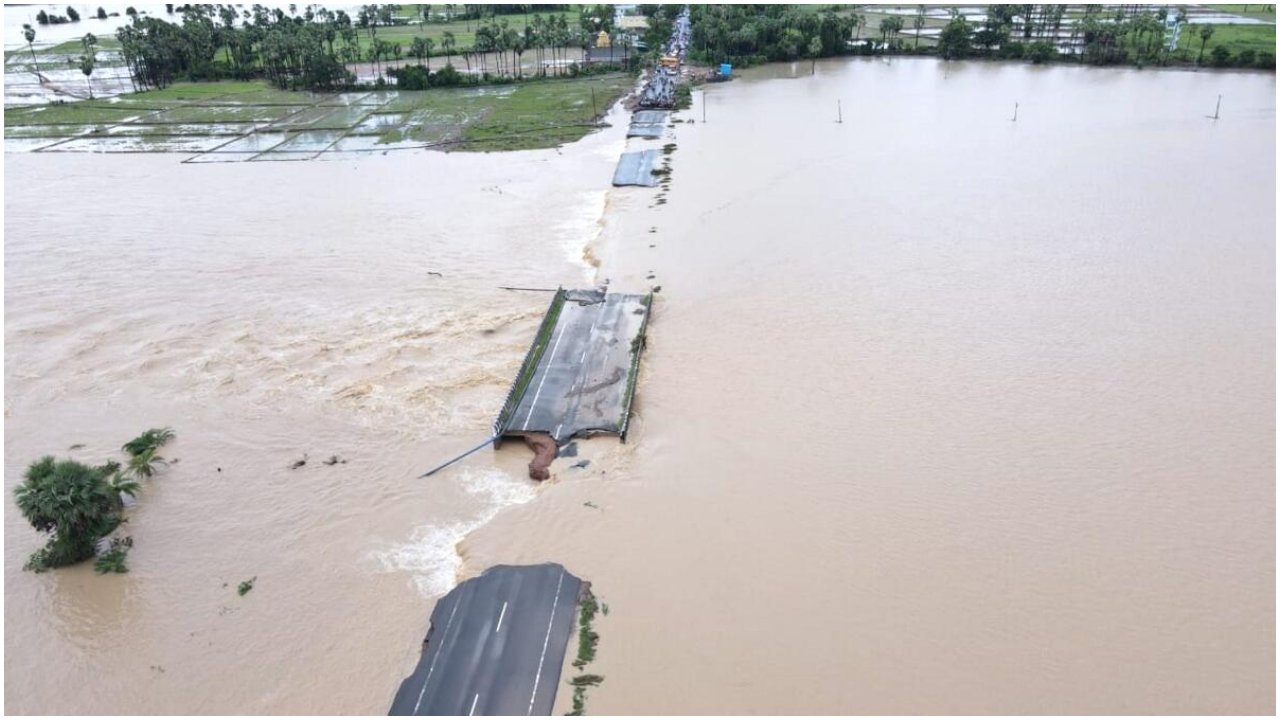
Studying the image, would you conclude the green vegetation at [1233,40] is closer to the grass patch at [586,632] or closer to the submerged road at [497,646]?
the grass patch at [586,632]

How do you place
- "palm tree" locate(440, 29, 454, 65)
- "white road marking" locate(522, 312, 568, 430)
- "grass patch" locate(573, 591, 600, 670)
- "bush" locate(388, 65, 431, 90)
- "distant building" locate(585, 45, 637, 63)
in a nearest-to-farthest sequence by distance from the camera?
"grass patch" locate(573, 591, 600, 670), "white road marking" locate(522, 312, 568, 430), "bush" locate(388, 65, 431, 90), "distant building" locate(585, 45, 637, 63), "palm tree" locate(440, 29, 454, 65)

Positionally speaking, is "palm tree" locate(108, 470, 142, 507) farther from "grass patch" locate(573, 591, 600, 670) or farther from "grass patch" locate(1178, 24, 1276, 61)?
"grass patch" locate(1178, 24, 1276, 61)

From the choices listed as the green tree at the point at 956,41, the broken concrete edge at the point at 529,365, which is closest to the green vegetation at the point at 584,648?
the broken concrete edge at the point at 529,365

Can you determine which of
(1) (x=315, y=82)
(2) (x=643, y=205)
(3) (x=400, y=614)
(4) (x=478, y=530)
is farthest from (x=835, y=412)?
(1) (x=315, y=82)

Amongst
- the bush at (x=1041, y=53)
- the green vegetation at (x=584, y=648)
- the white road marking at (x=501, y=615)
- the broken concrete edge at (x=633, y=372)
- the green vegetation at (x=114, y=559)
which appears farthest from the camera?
the bush at (x=1041, y=53)

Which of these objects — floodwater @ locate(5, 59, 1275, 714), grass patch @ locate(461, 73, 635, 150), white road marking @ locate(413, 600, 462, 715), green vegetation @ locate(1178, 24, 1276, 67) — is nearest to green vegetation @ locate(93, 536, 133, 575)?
floodwater @ locate(5, 59, 1275, 714)

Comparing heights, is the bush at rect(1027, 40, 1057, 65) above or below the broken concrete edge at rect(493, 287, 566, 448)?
above

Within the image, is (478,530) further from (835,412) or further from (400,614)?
(835,412)
